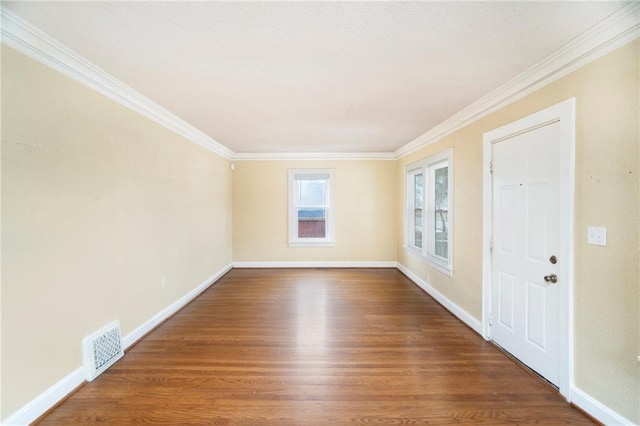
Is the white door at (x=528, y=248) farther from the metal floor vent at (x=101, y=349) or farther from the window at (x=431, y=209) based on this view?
the metal floor vent at (x=101, y=349)

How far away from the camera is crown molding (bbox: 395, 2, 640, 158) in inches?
58.6

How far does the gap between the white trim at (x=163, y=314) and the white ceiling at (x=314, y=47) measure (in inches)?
93.2

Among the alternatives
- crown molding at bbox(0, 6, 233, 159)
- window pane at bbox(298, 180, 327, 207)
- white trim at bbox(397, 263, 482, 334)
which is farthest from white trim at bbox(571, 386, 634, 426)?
window pane at bbox(298, 180, 327, 207)

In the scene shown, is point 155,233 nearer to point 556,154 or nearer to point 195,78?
point 195,78

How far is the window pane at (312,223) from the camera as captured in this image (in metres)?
5.80

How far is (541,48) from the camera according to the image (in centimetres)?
181

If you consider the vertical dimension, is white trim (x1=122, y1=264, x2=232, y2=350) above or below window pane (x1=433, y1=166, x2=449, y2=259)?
below

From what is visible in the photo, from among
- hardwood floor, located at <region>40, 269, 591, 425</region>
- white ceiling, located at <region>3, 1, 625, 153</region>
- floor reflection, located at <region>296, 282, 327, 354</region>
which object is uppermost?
white ceiling, located at <region>3, 1, 625, 153</region>

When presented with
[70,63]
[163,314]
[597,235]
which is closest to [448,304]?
[597,235]

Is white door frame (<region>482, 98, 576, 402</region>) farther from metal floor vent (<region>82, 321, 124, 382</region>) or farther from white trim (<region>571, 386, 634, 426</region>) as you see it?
metal floor vent (<region>82, 321, 124, 382</region>)

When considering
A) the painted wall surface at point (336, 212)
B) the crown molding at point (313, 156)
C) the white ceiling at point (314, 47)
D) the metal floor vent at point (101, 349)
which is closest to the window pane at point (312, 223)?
the painted wall surface at point (336, 212)

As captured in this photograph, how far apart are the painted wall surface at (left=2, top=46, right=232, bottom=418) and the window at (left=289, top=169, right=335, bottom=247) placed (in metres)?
2.76

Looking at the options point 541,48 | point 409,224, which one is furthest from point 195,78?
point 409,224

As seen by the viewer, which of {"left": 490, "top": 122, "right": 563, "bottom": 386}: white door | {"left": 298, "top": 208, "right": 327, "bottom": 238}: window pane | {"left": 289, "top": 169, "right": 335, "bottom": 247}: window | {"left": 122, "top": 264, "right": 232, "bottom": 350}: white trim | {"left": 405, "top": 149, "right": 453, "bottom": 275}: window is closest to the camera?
{"left": 490, "top": 122, "right": 563, "bottom": 386}: white door
